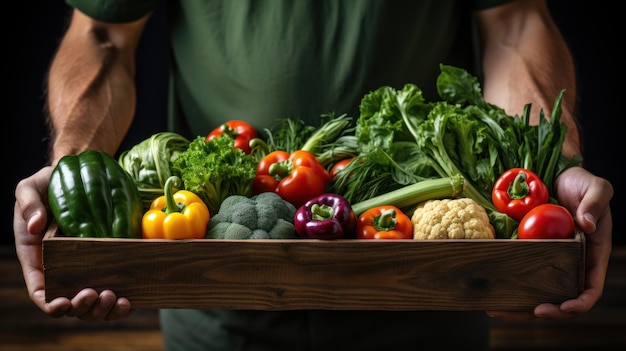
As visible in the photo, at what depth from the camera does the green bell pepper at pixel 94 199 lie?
5.45ft

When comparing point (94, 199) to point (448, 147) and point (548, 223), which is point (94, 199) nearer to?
point (448, 147)

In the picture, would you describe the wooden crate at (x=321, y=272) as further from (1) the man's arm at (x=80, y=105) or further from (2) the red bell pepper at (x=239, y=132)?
(2) the red bell pepper at (x=239, y=132)

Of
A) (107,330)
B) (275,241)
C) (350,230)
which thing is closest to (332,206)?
(350,230)

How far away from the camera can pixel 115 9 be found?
2.26 metres

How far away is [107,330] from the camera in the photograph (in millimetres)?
3961

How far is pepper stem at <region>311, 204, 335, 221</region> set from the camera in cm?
165

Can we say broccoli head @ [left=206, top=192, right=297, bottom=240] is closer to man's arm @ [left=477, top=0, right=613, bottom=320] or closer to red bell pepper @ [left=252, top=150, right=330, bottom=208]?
red bell pepper @ [left=252, top=150, right=330, bottom=208]

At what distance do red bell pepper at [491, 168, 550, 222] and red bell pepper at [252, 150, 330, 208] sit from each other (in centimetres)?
38

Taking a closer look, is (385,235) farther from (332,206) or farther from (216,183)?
(216,183)

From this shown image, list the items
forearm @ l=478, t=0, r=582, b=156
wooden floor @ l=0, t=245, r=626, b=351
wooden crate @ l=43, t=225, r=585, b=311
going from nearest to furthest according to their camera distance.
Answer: wooden crate @ l=43, t=225, r=585, b=311
forearm @ l=478, t=0, r=582, b=156
wooden floor @ l=0, t=245, r=626, b=351

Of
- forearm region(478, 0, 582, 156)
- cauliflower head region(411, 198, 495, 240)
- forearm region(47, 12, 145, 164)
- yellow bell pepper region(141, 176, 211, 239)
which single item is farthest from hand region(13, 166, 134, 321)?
forearm region(478, 0, 582, 156)

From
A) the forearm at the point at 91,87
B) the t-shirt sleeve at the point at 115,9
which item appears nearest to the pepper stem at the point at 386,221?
the forearm at the point at 91,87

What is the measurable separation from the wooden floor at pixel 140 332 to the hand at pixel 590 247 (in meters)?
2.25

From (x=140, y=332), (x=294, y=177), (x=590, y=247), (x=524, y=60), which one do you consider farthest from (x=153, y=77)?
(x=590, y=247)
